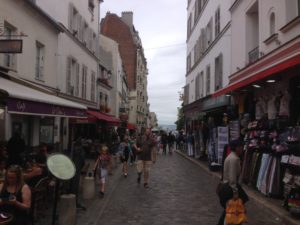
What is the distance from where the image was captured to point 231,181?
7125mm

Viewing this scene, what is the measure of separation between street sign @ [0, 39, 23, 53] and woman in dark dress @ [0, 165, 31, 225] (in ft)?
16.4

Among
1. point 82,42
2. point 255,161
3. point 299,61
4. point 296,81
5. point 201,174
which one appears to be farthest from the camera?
point 82,42

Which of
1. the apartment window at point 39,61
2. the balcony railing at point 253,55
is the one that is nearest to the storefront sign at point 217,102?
the balcony railing at point 253,55

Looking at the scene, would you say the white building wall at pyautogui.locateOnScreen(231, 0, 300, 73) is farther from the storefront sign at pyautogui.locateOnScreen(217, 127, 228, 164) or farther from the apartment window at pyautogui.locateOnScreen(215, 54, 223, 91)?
the storefront sign at pyautogui.locateOnScreen(217, 127, 228, 164)

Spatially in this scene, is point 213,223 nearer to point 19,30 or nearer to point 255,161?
point 255,161

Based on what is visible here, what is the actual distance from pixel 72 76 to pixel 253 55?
10.5 meters

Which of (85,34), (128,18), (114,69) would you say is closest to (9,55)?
(85,34)

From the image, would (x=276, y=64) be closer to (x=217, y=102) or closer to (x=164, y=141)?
(x=217, y=102)

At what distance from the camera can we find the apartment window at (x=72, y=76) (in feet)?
68.6

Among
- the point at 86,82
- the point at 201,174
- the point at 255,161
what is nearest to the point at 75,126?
the point at 86,82

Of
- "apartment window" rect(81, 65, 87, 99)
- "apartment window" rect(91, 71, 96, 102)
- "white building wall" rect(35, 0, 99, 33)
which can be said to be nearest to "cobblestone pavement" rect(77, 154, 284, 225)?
"white building wall" rect(35, 0, 99, 33)

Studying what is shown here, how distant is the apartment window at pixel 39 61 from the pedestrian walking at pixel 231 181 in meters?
10.8

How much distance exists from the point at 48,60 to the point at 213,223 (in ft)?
38.5

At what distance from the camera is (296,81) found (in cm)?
1095
